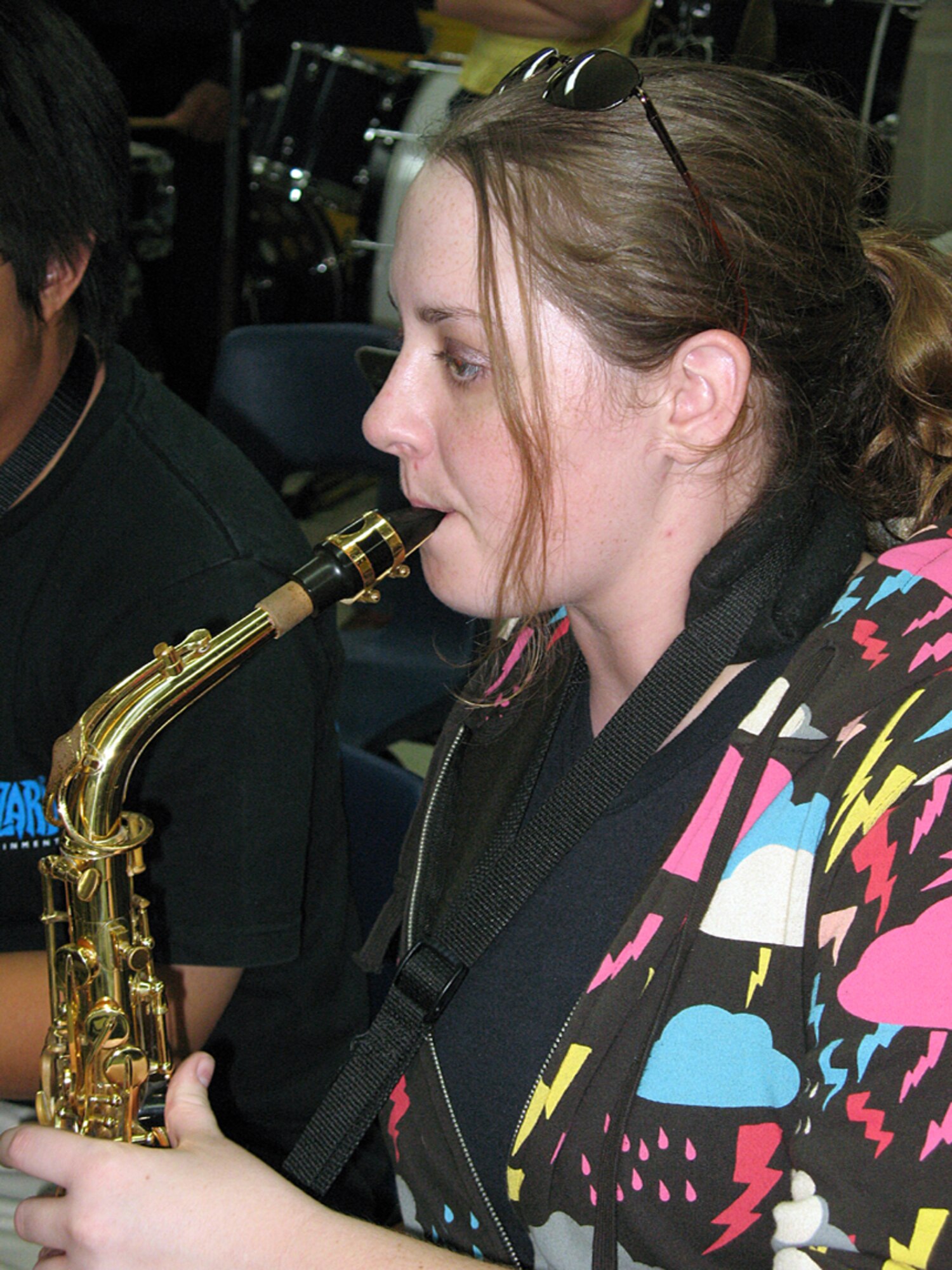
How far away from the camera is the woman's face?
36.3 inches

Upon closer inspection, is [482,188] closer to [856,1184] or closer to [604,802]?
[604,802]

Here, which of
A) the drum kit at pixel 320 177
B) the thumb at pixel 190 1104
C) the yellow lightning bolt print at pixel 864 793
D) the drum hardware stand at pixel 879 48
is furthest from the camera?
the drum kit at pixel 320 177

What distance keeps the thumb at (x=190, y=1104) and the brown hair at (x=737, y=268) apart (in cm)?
45

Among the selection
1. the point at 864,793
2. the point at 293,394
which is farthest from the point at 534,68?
the point at 293,394

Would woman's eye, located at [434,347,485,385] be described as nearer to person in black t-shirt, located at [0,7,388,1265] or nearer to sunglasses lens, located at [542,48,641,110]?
sunglasses lens, located at [542,48,641,110]

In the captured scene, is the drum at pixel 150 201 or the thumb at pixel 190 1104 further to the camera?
the drum at pixel 150 201

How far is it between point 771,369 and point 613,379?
14 cm

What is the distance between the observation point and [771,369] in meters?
0.98

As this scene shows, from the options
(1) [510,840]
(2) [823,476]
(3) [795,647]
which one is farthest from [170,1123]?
(2) [823,476]

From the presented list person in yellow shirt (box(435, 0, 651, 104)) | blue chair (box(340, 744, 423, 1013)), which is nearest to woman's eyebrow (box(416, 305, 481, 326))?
blue chair (box(340, 744, 423, 1013))

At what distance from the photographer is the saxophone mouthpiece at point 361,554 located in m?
1.02

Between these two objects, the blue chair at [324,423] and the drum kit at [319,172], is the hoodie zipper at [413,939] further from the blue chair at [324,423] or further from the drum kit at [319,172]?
the drum kit at [319,172]

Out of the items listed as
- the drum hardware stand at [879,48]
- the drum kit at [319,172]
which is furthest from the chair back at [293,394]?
the drum kit at [319,172]

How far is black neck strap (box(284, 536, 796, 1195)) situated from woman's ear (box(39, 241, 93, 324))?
73 centimetres
